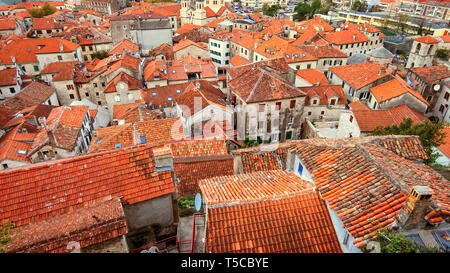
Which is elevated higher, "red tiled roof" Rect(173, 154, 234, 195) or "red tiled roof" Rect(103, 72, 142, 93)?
"red tiled roof" Rect(173, 154, 234, 195)

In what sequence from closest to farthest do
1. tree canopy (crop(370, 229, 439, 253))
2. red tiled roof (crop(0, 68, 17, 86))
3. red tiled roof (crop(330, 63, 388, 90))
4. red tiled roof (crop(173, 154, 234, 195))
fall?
tree canopy (crop(370, 229, 439, 253))
red tiled roof (crop(173, 154, 234, 195))
red tiled roof (crop(330, 63, 388, 90))
red tiled roof (crop(0, 68, 17, 86))

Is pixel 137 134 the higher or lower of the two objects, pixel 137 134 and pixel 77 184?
the lower

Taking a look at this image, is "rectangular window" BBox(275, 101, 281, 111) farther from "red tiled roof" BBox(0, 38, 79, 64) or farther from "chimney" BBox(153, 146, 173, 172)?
"red tiled roof" BBox(0, 38, 79, 64)

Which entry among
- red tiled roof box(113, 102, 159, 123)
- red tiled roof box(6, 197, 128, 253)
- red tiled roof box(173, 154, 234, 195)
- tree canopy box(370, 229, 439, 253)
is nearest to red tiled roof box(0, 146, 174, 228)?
red tiled roof box(6, 197, 128, 253)

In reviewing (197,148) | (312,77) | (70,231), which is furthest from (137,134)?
(312,77)

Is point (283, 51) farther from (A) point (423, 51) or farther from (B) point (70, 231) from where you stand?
(B) point (70, 231)

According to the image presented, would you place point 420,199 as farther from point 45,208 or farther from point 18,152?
point 18,152
